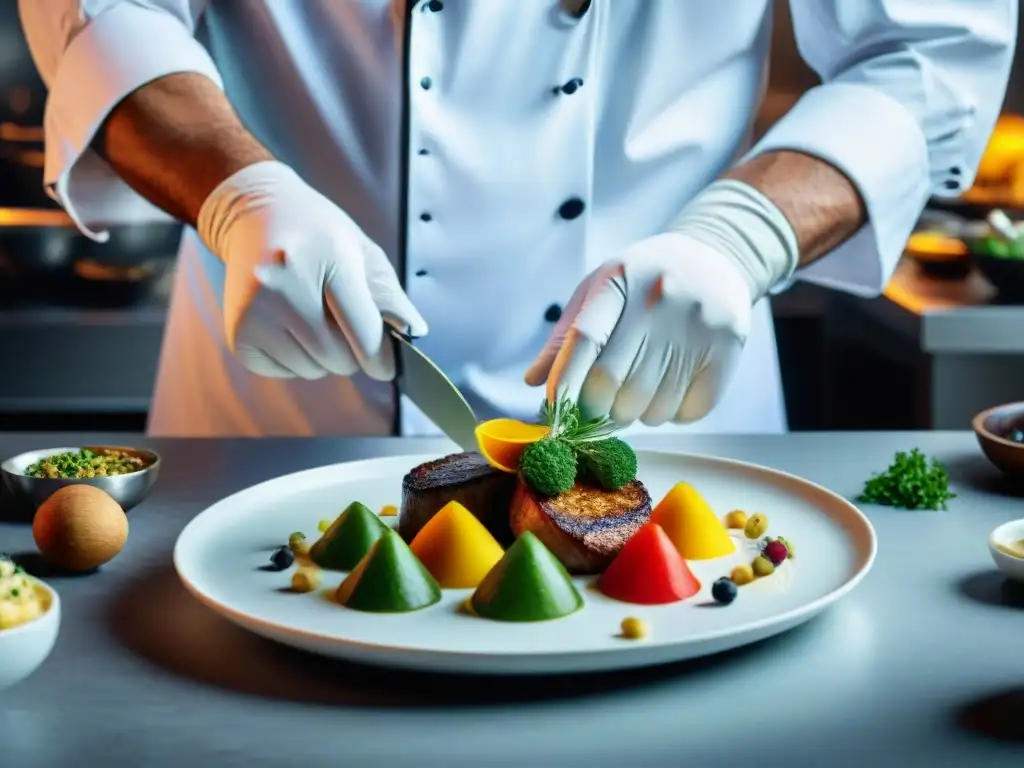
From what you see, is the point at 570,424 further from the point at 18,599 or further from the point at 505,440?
the point at 18,599

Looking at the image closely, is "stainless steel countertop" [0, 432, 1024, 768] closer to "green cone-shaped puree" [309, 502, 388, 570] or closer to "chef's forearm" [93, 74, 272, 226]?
"green cone-shaped puree" [309, 502, 388, 570]

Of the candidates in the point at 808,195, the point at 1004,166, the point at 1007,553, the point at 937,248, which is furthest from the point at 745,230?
the point at 1004,166

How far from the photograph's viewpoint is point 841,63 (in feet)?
6.39

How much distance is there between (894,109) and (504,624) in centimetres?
106

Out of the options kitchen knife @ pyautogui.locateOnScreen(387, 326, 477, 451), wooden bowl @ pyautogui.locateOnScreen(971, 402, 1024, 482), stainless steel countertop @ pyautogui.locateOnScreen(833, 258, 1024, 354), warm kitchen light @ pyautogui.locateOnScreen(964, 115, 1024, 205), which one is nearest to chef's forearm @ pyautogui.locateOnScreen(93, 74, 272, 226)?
kitchen knife @ pyautogui.locateOnScreen(387, 326, 477, 451)

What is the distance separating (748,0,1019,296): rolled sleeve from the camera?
5.76 ft

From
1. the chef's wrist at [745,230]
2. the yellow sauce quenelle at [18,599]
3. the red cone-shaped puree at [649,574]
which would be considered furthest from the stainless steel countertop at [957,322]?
the yellow sauce quenelle at [18,599]

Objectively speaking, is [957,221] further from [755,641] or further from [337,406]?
[755,641]

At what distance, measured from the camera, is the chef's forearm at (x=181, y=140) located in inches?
66.2

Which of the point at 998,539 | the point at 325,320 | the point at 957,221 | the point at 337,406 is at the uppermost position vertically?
the point at 325,320

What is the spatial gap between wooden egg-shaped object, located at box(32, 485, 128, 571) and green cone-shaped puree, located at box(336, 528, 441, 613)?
0.93ft

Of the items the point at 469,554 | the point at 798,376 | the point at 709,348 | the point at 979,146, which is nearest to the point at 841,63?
the point at 979,146

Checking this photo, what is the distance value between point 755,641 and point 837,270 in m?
0.96

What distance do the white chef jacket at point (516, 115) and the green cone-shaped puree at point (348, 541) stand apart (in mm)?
643
